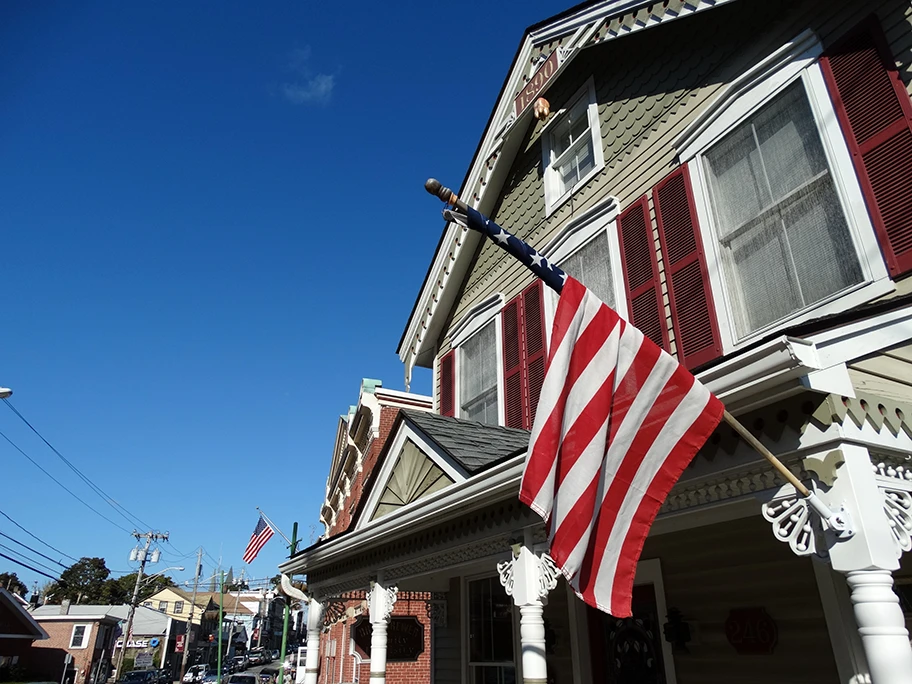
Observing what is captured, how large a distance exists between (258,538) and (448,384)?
→ 49.9 feet

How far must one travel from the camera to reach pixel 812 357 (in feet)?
10.7

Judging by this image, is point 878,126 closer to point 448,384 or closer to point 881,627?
point 881,627

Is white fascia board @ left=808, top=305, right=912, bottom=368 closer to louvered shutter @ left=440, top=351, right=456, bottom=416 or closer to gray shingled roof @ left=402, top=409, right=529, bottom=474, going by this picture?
gray shingled roof @ left=402, top=409, right=529, bottom=474

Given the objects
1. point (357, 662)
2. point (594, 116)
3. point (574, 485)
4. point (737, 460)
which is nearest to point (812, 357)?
point (737, 460)

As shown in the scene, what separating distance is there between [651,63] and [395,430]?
555cm

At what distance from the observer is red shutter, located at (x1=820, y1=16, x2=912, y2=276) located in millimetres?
4719

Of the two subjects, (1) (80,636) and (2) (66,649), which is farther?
(1) (80,636)

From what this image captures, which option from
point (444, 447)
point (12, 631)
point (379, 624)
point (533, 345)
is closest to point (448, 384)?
point (533, 345)

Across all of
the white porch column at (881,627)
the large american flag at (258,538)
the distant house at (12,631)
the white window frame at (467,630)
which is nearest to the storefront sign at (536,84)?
the white window frame at (467,630)

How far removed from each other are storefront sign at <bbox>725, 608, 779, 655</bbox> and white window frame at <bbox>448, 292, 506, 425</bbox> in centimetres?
441

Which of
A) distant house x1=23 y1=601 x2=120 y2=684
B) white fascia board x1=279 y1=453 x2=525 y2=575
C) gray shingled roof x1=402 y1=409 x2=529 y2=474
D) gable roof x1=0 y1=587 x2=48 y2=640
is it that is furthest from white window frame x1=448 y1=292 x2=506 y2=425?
distant house x1=23 y1=601 x2=120 y2=684

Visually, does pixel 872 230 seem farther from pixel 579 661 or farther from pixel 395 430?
pixel 395 430

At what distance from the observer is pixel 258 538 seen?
2341 centimetres

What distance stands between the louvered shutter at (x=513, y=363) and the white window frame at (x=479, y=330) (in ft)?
0.36
